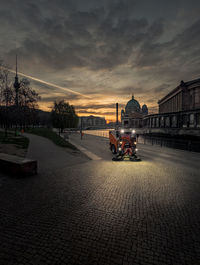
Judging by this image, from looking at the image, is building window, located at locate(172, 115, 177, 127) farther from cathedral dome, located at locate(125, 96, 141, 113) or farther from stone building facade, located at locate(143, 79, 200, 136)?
cathedral dome, located at locate(125, 96, 141, 113)

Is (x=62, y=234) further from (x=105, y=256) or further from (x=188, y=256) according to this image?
(x=188, y=256)

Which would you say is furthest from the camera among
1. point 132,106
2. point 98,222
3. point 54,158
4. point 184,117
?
point 132,106

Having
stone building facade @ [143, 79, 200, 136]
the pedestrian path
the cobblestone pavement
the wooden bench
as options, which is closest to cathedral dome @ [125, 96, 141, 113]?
stone building facade @ [143, 79, 200, 136]

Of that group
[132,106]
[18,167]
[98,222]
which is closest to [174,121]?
[18,167]

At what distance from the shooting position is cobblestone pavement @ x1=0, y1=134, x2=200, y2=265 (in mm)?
3094

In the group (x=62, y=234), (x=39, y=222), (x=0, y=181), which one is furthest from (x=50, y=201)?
(x=0, y=181)

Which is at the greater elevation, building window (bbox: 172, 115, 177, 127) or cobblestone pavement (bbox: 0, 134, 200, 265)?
building window (bbox: 172, 115, 177, 127)

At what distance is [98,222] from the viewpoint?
4.16 m

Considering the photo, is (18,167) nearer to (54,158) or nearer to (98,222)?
(54,158)

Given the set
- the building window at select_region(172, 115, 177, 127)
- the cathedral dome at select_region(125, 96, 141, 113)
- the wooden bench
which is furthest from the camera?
the cathedral dome at select_region(125, 96, 141, 113)

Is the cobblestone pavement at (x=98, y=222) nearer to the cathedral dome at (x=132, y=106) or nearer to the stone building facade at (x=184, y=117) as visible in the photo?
the stone building facade at (x=184, y=117)

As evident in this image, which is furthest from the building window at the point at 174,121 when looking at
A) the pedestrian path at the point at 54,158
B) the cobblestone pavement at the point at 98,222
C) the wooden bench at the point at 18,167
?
the wooden bench at the point at 18,167

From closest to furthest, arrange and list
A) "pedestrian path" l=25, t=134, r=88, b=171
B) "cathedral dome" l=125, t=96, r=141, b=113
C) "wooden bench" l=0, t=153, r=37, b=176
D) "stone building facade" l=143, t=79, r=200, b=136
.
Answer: "wooden bench" l=0, t=153, r=37, b=176 → "pedestrian path" l=25, t=134, r=88, b=171 → "stone building facade" l=143, t=79, r=200, b=136 → "cathedral dome" l=125, t=96, r=141, b=113

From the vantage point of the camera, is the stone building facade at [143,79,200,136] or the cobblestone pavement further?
the stone building facade at [143,79,200,136]
